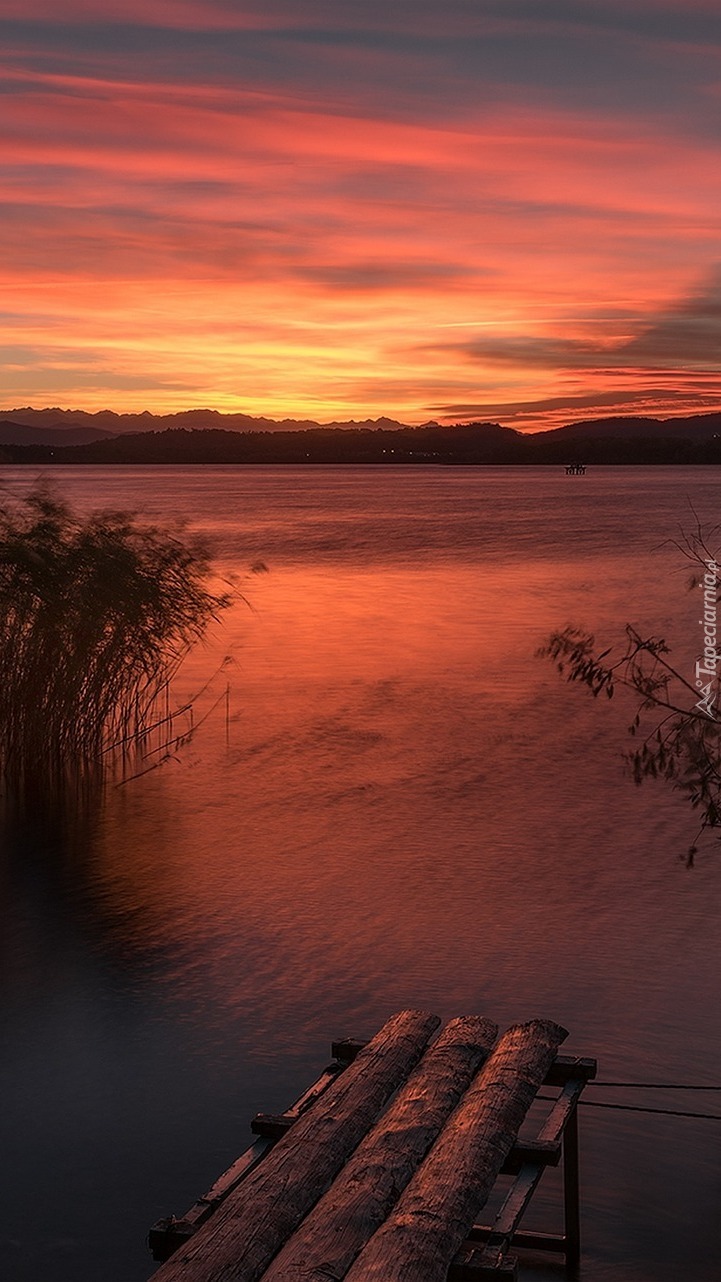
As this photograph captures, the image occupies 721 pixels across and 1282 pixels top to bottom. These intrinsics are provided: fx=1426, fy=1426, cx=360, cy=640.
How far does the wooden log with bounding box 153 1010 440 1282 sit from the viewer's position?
4.42m

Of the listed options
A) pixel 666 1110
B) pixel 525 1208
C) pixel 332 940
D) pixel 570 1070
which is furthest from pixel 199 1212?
pixel 332 940

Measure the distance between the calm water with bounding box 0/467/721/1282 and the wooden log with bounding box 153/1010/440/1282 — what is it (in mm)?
1714

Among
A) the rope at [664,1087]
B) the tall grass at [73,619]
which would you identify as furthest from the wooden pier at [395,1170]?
the tall grass at [73,619]

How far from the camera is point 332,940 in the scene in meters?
11.6

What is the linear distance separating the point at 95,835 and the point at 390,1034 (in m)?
9.40

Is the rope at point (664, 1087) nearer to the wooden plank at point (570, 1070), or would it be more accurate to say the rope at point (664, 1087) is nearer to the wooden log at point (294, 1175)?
the wooden plank at point (570, 1070)

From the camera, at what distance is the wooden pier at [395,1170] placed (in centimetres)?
443

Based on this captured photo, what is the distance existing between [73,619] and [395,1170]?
1193 centimetres

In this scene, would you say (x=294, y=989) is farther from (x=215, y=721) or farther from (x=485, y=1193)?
(x=215, y=721)

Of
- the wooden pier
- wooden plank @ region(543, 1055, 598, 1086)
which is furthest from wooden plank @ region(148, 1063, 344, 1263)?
wooden plank @ region(543, 1055, 598, 1086)

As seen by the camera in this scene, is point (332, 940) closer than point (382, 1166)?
No

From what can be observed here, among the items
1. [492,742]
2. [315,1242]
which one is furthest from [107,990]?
[492,742]

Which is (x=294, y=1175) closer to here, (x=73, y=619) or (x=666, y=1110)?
(x=666, y=1110)

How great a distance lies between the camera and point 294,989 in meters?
10.5
